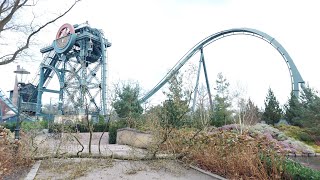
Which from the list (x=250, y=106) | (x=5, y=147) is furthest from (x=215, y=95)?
(x=5, y=147)

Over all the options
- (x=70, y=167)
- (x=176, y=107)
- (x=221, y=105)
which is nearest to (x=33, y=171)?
(x=70, y=167)

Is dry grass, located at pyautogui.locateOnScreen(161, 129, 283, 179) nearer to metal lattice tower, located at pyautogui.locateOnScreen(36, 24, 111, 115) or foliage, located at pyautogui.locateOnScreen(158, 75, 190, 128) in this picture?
foliage, located at pyautogui.locateOnScreen(158, 75, 190, 128)

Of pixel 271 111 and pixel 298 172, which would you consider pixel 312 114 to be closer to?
pixel 271 111

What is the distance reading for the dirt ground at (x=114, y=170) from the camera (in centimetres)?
575

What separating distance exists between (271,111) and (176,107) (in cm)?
1671

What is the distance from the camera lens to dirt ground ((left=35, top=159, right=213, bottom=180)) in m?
5.75

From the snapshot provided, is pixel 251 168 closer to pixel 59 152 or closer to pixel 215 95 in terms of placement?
pixel 59 152

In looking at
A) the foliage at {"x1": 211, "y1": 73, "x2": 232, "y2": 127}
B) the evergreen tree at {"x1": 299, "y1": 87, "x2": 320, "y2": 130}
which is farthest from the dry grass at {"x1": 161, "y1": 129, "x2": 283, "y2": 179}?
the evergreen tree at {"x1": 299, "y1": 87, "x2": 320, "y2": 130}

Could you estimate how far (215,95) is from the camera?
28250 mm

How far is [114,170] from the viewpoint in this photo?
631 cm

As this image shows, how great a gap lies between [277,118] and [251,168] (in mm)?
19677

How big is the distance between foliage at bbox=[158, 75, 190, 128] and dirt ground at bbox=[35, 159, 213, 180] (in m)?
1.41

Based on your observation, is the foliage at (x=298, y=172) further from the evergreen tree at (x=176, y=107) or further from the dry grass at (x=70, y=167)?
the dry grass at (x=70, y=167)

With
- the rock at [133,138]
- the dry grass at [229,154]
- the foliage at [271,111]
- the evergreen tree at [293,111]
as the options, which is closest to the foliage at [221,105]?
the foliage at [271,111]
